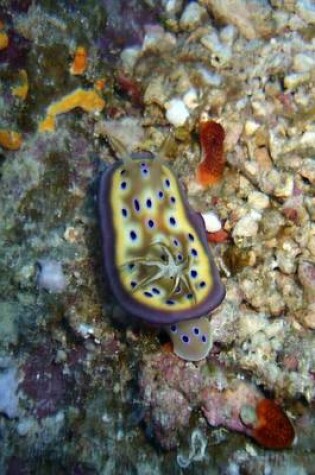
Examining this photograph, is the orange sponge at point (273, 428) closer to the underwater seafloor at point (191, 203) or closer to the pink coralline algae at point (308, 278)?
the underwater seafloor at point (191, 203)

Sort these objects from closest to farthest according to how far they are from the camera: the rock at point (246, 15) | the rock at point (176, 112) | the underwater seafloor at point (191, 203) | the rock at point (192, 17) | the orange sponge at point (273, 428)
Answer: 1. the orange sponge at point (273, 428)
2. the underwater seafloor at point (191, 203)
3. the rock at point (176, 112)
4. the rock at point (246, 15)
5. the rock at point (192, 17)

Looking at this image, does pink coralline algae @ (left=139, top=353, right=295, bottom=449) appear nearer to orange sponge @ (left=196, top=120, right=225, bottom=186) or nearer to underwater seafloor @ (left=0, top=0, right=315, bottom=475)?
underwater seafloor @ (left=0, top=0, right=315, bottom=475)

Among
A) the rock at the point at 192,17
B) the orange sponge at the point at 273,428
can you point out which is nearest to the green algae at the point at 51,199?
the rock at the point at 192,17

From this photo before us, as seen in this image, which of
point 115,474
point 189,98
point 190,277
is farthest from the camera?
point 189,98

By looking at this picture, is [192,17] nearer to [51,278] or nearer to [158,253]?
[158,253]

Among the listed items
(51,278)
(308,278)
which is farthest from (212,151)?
(51,278)

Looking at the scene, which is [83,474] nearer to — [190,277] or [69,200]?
[190,277]

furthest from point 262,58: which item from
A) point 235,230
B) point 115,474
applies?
point 115,474
